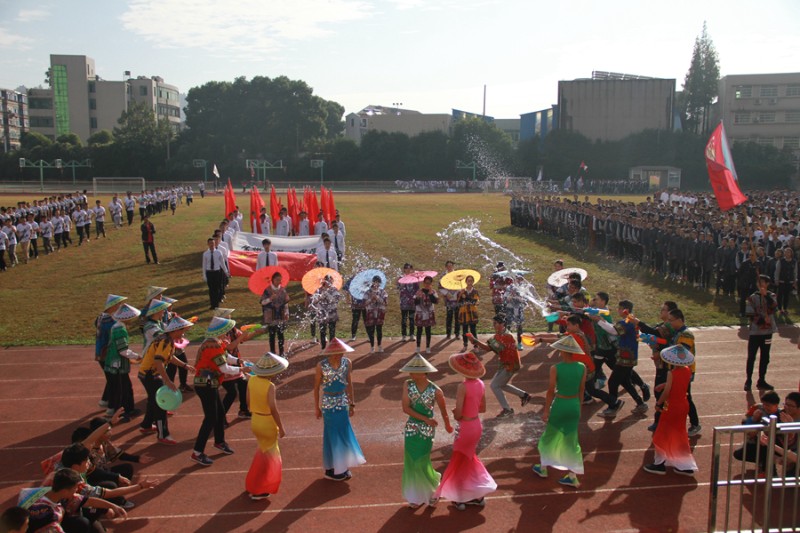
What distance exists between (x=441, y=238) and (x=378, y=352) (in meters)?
16.9

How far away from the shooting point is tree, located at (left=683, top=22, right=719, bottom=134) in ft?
262

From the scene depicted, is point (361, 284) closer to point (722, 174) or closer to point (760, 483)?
point (722, 174)

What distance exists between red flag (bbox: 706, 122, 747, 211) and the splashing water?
16.4 ft

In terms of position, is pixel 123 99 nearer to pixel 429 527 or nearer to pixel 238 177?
pixel 238 177

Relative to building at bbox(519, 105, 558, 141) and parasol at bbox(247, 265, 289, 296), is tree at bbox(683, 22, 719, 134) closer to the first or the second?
building at bbox(519, 105, 558, 141)

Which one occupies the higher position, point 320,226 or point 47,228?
point 320,226

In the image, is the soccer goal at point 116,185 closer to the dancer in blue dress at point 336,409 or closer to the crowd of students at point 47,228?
the crowd of students at point 47,228

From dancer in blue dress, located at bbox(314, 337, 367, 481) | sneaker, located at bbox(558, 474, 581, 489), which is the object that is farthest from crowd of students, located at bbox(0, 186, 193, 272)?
sneaker, located at bbox(558, 474, 581, 489)

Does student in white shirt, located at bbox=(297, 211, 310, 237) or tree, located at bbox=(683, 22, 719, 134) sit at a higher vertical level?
tree, located at bbox=(683, 22, 719, 134)

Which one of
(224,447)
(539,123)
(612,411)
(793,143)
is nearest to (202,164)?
(539,123)

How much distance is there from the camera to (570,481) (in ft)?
25.7

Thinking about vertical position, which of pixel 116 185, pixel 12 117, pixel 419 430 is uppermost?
pixel 12 117

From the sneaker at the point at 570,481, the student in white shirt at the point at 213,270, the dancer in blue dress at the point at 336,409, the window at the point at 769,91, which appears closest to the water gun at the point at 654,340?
the sneaker at the point at 570,481

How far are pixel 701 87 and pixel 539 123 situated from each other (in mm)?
20226
